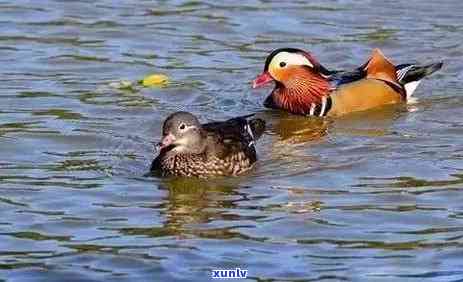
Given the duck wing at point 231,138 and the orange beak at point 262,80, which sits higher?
the orange beak at point 262,80

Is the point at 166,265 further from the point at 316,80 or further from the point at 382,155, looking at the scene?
the point at 316,80

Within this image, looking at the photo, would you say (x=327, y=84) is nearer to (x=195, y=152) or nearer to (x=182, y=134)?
(x=195, y=152)

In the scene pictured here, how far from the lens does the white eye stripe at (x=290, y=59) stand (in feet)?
47.8

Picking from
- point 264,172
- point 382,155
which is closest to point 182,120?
point 264,172

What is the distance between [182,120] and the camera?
464 inches

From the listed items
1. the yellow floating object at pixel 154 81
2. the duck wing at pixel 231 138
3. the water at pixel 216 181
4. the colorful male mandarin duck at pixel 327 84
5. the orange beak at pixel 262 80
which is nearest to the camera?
the water at pixel 216 181

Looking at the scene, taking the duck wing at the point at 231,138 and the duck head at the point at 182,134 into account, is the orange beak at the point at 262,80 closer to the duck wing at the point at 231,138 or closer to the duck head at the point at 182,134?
the duck wing at the point at 231,138

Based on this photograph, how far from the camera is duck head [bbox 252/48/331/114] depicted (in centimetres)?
1458

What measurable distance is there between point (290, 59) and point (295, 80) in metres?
0.21

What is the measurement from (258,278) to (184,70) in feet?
22.2

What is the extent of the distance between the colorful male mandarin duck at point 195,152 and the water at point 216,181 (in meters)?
0.14

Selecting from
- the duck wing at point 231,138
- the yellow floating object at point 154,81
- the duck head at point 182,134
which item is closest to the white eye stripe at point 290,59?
the yellow floating object at point 154,81

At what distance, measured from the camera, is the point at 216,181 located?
39.0 feet

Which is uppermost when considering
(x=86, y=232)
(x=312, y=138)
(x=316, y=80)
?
(x=316, y=80)
